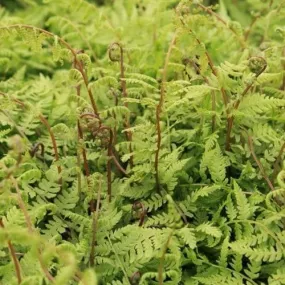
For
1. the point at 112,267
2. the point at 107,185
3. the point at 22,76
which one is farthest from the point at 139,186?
the point at 22,76

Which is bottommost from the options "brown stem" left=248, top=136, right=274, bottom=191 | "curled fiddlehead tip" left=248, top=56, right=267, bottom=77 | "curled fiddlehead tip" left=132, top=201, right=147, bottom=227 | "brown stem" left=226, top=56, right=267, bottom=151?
"curled fiddlehead tip" left=132, top=201, right=147, bottom=227

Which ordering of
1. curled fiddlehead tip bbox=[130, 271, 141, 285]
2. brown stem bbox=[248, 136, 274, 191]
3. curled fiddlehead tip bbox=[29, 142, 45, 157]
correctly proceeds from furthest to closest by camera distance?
curled fiddlehead tip bbox=[29, 142, 45, 157], brown stem bbox=[248, 136, 274, 191], curled fiddlehead tip bbox=[130, 271, 141, 285]

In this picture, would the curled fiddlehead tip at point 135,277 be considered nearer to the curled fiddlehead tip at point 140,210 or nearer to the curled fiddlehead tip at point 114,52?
the curled fiddlehead tip at point 140,210

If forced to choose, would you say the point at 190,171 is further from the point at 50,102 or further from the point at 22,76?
the point at 22,76

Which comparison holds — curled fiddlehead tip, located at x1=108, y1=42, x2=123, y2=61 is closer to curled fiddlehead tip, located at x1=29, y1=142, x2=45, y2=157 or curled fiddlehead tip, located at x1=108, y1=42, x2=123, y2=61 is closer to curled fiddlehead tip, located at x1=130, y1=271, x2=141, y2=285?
curled fiddlehead tip, located at x1=29, y1=142, x2=45, y2=157

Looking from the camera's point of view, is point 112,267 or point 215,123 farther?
point 215,123

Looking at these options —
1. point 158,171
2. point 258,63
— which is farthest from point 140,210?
point 258,63

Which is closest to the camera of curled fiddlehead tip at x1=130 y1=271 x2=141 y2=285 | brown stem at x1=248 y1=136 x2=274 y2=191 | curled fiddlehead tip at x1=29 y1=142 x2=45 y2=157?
curled fiddlehead tip at x1=130 y1=271 x2=141 y2=285

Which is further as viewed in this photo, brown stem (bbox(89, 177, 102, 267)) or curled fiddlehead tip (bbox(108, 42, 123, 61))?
curled fiddlehead tip (bbox(108, 42, 123, 61))

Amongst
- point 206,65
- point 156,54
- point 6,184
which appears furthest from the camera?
point 156,54

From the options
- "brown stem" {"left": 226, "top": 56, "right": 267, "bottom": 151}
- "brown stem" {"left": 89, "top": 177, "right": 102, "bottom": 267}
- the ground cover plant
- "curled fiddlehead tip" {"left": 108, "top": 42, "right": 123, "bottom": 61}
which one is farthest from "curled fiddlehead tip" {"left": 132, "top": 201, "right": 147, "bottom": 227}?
"curled fiddlehead tip" {"left": 108, "top": 42, "right": 123, "bottom": 61}
